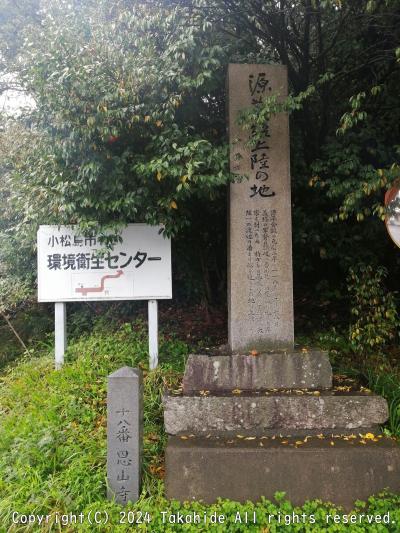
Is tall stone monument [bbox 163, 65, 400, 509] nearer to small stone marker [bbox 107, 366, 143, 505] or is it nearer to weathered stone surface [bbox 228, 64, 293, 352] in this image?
weathered stone surface [bbox 228, 64, 293, 352]

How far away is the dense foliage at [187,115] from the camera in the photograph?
3.81m

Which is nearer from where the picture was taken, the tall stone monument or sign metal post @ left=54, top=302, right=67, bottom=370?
the tall stone monument

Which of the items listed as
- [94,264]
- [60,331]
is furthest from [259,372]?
[60,331]

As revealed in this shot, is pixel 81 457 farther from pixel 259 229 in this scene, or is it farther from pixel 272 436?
→ pixel 259 229

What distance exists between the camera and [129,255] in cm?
475

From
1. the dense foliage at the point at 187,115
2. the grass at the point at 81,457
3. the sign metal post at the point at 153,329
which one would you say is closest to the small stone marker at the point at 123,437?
the grass at the point at 81,457

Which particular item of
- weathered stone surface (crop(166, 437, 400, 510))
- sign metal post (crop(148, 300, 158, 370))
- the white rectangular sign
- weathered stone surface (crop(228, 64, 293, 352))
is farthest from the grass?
weathered stone surface (crop(228, 64, 293, 352))

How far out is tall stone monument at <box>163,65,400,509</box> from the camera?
317 cm

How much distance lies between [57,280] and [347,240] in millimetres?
3843

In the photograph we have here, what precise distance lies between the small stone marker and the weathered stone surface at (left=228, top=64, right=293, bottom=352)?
1.35 meters

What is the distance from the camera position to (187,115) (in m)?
4.60

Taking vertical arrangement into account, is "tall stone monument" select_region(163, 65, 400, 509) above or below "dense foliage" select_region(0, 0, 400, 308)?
below

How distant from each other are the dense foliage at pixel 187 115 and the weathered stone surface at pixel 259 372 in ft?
5.01

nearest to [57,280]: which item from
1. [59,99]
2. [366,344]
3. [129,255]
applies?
[129,255]
